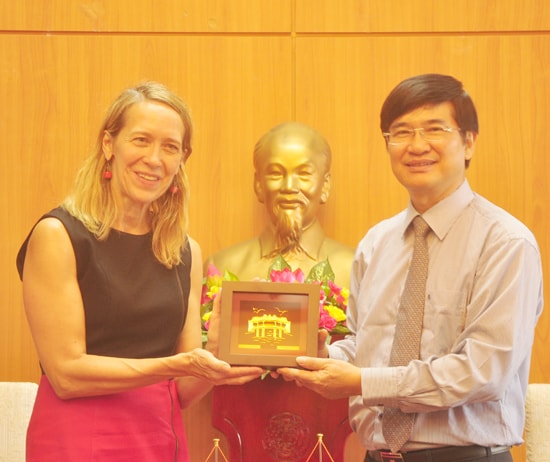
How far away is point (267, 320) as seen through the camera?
7.09 feet

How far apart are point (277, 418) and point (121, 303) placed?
1036 millimetres

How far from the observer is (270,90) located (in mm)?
3891

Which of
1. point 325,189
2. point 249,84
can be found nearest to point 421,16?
point 249,84

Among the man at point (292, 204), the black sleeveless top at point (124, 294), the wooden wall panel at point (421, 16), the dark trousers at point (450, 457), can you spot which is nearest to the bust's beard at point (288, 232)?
the man at point (292, 204)

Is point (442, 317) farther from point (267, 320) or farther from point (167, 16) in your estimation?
point (167, 16)

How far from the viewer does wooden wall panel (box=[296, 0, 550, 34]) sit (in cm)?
386

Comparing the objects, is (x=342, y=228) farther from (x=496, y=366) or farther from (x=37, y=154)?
(x=496, y=366)

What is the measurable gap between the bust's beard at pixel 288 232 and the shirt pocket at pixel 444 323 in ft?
4.45

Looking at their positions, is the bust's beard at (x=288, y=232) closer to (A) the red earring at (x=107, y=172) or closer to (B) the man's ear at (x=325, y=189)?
(B) the man's ear at (x=325, y=189)

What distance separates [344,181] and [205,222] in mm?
617

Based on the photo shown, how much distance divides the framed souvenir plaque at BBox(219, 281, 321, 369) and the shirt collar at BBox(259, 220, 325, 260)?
1.28m

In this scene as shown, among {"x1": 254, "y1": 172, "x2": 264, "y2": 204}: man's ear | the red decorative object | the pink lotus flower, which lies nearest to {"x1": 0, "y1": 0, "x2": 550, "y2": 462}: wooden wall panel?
{"x1": 254, "y1": 172, "x2": 264, "y2": 204}: man's ear

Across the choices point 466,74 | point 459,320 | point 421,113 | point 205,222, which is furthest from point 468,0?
point 459,320

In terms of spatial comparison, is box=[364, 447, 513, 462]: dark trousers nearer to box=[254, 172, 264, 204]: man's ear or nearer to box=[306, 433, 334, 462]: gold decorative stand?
Result: box=[306, 433, 334, 462]: gold decorative stand
